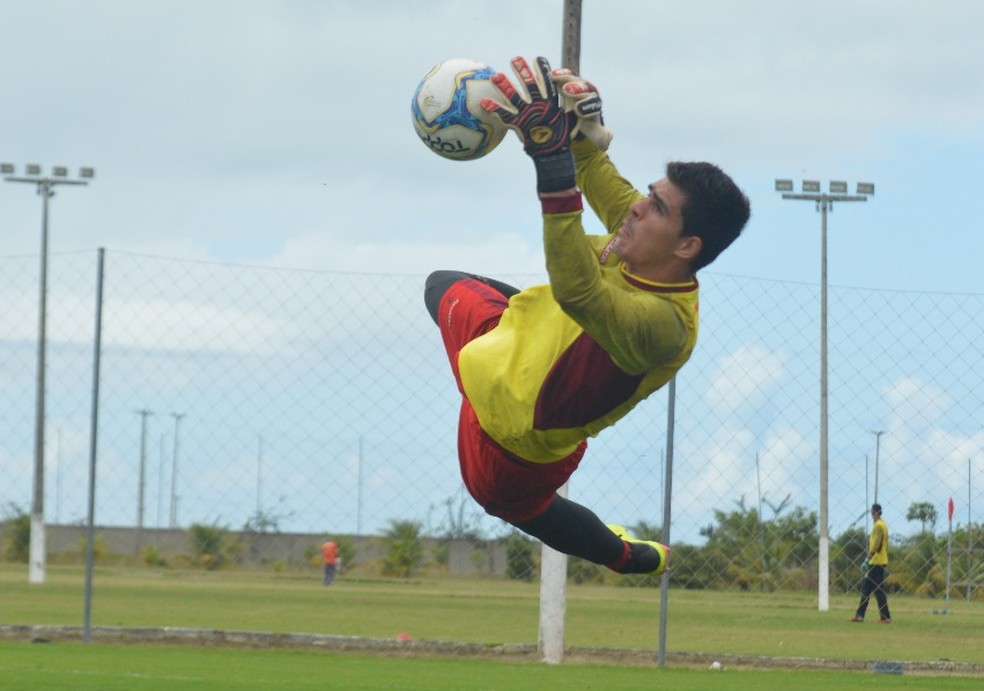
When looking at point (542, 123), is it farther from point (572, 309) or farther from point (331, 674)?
point (331, 674)

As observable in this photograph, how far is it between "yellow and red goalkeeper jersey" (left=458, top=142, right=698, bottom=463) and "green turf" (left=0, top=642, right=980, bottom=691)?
14.4 ft

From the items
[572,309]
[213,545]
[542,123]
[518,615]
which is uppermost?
[542,123]

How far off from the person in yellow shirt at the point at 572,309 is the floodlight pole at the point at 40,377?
31.5ft

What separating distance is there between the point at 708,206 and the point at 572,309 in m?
0.65

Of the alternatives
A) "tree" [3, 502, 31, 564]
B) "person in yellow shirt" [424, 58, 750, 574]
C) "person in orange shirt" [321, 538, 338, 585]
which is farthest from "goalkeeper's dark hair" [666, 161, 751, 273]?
"tree" [3, 502, 31, 564]

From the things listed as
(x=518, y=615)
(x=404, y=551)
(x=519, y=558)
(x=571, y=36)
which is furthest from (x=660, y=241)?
(x=404, y=551)

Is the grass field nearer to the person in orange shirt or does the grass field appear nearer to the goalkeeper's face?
the person in orange shirt

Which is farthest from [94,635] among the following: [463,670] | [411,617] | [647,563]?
[647,563]

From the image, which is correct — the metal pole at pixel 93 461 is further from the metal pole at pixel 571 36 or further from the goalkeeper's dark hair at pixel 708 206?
the goalkeeper's dark hair at pixel 708 206

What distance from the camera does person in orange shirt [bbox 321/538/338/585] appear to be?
69.9 ft

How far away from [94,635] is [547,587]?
13.3 ft

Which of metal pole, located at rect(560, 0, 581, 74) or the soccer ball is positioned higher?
metal pole, located at rect(560, 0, 581, 74)

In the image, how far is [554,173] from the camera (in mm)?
4293

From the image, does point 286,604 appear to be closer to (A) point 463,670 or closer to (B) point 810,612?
(B) point 810,612
